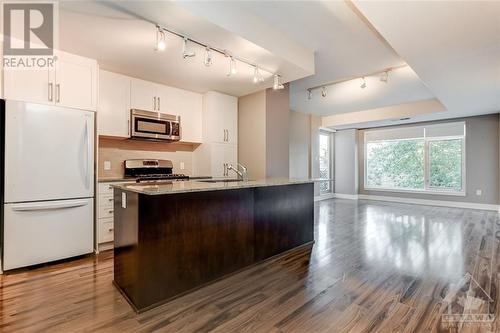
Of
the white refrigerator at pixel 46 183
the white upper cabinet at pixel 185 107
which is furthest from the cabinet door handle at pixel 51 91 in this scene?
the white upper cabinet at pixel 185 107

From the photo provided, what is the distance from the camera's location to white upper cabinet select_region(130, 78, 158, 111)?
372 centimetres

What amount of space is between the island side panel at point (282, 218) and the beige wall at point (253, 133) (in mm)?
1020

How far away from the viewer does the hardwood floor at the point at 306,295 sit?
170 cm

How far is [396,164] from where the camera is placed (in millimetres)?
7516

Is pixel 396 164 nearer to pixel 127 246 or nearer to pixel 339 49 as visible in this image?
pixel 339 49

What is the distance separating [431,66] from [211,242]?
3.42 meters

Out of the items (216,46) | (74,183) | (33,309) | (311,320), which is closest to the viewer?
(311,320)

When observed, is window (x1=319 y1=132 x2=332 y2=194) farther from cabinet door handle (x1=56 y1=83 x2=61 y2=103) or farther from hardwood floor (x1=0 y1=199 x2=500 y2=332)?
cabinet door handle (x1=56 y1=83 x2=61 y2=103)

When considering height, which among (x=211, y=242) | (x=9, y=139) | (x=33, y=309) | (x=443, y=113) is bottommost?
(x=33, y=309)

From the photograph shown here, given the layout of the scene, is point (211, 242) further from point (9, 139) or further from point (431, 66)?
point (431, 66)

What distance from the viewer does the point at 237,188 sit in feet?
7.91

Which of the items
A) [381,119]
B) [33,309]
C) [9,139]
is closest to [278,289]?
[33,309]

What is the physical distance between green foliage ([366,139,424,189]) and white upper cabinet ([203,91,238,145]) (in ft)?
17.7

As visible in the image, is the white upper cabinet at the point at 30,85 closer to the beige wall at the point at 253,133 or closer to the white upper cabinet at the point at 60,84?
the white upper cabinet at the point at 60,84
